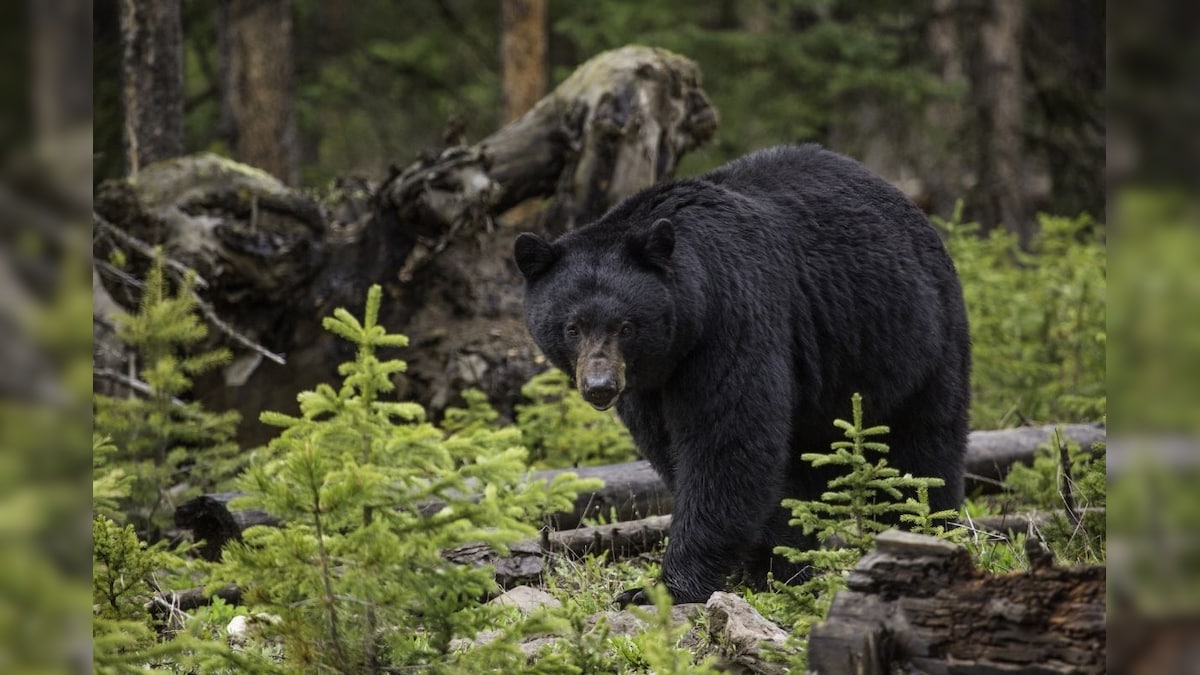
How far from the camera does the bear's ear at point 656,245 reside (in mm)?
4848

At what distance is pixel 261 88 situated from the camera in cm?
1170

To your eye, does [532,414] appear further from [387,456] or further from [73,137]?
[73,137]

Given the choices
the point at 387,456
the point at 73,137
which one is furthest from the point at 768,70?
the point at 73,137

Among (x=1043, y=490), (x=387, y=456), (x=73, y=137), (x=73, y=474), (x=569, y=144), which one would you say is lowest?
(x=1043, y=490)

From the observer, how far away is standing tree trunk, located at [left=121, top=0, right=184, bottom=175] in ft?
27.8

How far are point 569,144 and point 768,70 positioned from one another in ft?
23.9

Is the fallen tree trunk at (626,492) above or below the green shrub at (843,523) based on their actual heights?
below

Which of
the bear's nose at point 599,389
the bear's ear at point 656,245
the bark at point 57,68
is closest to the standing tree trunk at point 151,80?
the bear's ear at point 656,245

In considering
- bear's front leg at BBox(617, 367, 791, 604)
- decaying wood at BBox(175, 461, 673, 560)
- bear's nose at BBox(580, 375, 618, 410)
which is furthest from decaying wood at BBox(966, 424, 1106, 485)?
bear's nose at BBox(580, 375, 618, 410)

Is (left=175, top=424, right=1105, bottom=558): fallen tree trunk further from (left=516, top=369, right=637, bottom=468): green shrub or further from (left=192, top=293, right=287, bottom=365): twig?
(left=192, top=293, right=287, bottom=365): twig

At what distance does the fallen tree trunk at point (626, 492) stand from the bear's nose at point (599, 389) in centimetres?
35

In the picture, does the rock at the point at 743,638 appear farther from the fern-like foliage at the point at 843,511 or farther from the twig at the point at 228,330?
the twig at the point at 228,330

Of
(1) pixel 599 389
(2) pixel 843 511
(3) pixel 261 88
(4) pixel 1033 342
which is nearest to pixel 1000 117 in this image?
(4) pixel 1033 342

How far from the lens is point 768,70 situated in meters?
14.9
